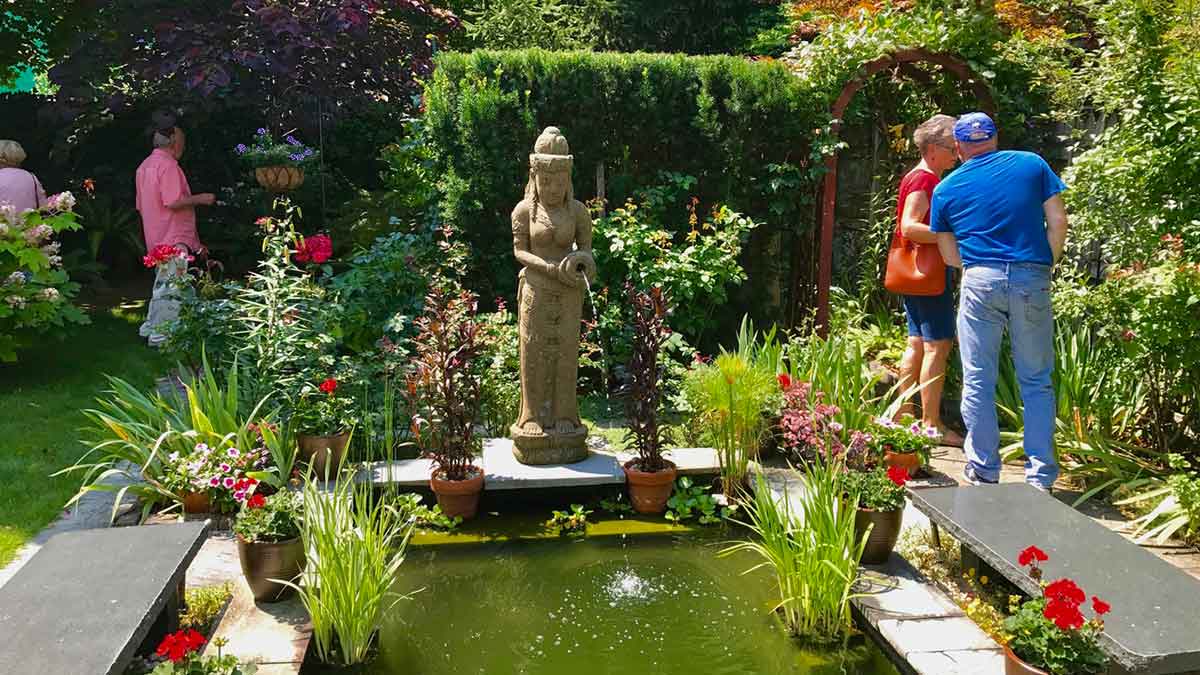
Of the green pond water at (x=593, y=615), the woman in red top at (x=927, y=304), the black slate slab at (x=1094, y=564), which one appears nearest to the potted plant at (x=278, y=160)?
the green pond water at (x=593, y=615)

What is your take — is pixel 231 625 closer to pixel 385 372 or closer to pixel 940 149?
pixel 385 372

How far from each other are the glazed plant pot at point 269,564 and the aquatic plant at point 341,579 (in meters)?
0.12

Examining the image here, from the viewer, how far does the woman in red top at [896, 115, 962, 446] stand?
5.38 metres

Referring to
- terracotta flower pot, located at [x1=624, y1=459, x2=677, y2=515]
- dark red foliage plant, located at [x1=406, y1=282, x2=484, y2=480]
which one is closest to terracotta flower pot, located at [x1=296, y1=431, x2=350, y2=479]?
dark red foliage plant, located at [x1=406, y1=282, x2=484, y2=480]

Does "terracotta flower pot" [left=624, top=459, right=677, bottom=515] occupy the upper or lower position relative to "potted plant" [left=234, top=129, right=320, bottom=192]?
lower

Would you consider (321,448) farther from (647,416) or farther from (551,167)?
(551,167)

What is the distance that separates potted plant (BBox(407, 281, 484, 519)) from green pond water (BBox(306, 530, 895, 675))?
1.07ft

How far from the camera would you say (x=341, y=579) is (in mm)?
3352

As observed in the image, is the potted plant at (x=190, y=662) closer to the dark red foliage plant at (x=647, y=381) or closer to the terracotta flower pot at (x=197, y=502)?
the terracotta flower pot at (x=197, y=502)

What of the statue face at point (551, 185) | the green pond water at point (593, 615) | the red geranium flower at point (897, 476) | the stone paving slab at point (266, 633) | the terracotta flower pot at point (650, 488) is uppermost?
the statue face at point (551, 185)

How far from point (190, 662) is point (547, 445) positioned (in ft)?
8.56

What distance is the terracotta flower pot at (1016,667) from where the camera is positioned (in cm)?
285

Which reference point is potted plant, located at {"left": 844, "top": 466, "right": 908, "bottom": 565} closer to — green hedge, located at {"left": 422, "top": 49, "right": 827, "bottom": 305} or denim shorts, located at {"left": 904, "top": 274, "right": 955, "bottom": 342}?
denim shorts, located at {"left": 904, "top": 274, "right": 955, "bottom": 342}

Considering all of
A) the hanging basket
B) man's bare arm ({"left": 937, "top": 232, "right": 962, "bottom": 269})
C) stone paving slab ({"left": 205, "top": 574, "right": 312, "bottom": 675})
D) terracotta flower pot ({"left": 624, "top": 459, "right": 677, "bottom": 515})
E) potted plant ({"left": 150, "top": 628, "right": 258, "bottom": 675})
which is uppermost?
the hanging basket
